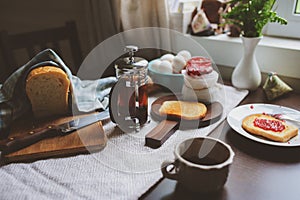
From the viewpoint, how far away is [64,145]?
77 cm

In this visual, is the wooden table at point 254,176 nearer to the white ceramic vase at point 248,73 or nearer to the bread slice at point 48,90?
the white ceramic vase at point 248,73

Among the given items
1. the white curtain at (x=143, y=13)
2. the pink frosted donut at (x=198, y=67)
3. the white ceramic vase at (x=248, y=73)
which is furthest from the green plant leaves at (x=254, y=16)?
the white curtain at (x=143, y=13)

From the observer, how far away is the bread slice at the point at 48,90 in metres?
0.87

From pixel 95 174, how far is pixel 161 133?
0.21 meters

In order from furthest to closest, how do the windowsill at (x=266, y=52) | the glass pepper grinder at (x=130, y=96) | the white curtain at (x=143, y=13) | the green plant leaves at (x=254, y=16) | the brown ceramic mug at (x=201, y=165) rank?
the white curtain at (x=143, y=13), the windowsill at (x=266, y=52), the green plant leaves at (x=254, y=16), the glass pepper grinder at (x=130, y=96), the brown ceramic mug at (x=201, y=165)

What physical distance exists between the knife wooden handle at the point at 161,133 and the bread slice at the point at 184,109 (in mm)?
29

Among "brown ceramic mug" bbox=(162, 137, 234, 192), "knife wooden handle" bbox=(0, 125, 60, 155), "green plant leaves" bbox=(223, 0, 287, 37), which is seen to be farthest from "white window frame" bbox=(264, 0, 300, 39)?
"knife wooden handle" bbox=(0, 125, 60, 155)

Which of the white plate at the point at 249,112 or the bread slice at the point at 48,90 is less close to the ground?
the bread slice at the point at 48,90

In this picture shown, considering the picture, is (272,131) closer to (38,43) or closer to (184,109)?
(184,109)

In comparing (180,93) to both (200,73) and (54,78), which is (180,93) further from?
(54,78)

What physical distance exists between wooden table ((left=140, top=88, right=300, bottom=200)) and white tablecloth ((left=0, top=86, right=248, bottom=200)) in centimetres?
Result: 5

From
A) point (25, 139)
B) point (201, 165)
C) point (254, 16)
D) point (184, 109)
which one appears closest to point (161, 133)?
point (184, 109)

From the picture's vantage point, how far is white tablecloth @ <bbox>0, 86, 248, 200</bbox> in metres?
0.62

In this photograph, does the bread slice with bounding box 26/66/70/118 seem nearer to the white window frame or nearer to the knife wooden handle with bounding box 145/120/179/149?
the knife wooden handle with bounding box 145/120/179/149
